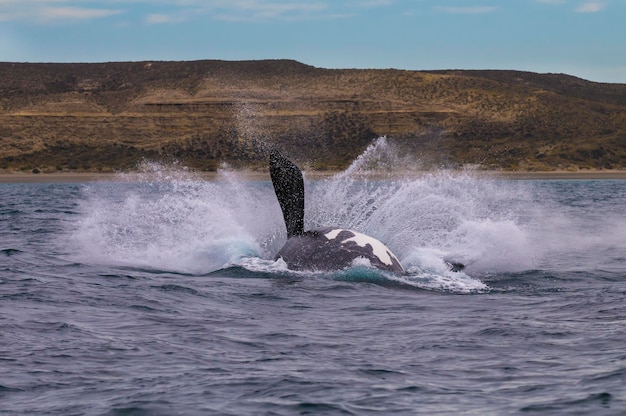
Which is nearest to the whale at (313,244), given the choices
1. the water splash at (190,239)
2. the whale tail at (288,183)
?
the whale tail at (288,183)

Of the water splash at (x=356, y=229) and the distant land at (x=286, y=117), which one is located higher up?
the distant land at (x=286, y=117)

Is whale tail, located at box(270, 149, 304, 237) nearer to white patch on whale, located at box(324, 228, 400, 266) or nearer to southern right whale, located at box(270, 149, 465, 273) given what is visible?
southern right whale, located at box(270, 149, 465, 273)

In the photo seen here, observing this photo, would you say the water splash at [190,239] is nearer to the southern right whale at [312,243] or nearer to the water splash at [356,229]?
the water splash at [356,229]

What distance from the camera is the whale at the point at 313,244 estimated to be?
1570cm

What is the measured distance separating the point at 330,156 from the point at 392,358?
10893 cm

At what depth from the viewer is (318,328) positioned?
11.7m

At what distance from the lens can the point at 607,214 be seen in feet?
128

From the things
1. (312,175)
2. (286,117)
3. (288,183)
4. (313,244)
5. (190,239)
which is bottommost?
(312,175)

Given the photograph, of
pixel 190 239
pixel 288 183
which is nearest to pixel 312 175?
pixel 190 239

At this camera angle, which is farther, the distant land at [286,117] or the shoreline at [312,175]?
the distant land at [286,117]

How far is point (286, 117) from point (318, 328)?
400 ft

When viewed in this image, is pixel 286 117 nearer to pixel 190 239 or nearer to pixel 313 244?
pixel 190 239

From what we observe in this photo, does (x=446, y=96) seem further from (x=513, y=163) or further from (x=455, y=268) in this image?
(x=455, y=268)

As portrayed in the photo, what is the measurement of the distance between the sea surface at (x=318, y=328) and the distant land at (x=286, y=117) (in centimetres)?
9059
